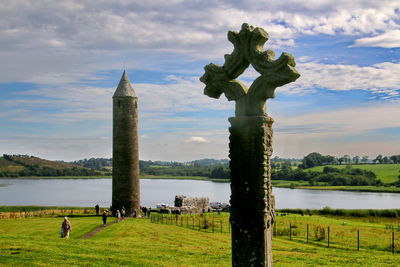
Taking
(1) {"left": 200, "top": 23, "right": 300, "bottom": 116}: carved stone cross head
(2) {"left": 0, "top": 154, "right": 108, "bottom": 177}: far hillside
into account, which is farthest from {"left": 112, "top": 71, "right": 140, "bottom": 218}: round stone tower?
(2) {"left": 0, "top": 154, "right": 108, "bottom": 177}: far hillside

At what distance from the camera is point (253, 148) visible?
7.70 meters

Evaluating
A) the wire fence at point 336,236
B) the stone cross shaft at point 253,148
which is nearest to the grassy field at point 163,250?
the wire fence at point 336,236

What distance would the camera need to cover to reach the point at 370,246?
22.3 meters

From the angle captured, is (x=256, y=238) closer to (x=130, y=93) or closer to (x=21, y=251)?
(x=21, y=251)

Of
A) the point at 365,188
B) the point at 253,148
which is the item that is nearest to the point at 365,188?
the point at 365,188

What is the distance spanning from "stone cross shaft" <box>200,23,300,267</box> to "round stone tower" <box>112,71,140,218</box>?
104 feet

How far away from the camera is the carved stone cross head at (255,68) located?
7.56 metres

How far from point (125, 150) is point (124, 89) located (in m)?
5.45

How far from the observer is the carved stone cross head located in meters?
7.56

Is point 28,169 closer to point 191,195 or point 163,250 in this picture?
point 191,195

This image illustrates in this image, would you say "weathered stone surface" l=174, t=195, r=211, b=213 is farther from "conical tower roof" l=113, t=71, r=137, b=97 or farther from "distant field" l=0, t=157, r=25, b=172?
"distant field" l=0, t=157, r=25, b=172

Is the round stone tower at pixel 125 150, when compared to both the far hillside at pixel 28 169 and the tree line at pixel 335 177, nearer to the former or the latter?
the tree line at pixel 335 177

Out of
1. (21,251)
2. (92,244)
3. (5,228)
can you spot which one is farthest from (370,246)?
(5,228)

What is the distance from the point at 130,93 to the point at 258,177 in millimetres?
33028
